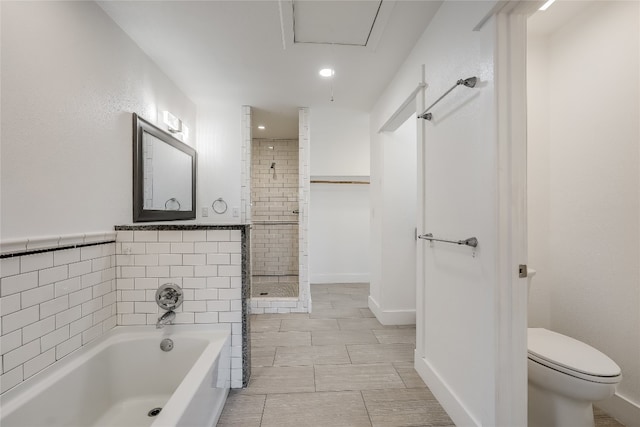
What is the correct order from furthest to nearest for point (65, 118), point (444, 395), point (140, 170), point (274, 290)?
point (274, 290) → point (140, 170) → point (444, 395) → point (65, 118)

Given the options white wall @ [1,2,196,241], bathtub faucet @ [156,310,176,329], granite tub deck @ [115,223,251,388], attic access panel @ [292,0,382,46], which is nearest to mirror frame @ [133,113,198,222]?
white wall @ [1,2,196,241]

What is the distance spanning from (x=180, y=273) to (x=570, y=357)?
6.90 feet

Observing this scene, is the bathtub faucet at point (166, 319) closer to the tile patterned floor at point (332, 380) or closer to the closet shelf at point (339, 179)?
the tile patterned floor at point (332, 380)

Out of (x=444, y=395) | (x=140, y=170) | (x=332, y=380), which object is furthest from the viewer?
(x=140, y=170)

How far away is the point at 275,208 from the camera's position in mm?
4590

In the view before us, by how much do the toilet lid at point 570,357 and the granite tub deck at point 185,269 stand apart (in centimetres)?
162

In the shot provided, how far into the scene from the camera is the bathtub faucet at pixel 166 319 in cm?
164

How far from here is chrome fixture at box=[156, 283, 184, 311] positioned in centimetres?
170

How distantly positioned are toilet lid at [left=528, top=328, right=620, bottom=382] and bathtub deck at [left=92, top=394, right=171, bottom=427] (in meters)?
1.96

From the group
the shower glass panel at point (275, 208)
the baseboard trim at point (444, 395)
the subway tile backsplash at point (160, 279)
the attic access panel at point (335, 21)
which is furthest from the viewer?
the shower glass panel at point (275, 208)

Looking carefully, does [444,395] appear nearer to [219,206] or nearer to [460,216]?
[460,216]

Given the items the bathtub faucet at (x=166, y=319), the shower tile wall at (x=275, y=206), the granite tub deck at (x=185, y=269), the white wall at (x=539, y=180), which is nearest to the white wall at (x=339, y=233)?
the shower tile wall at (x=275, y=206)

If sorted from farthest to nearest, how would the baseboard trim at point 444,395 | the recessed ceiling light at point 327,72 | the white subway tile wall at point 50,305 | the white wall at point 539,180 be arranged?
the recessed ceiling light at point 327,72, the white wall at point 539,180, the baseboard trim at point 444,395, the white subway tile wall at point 50,305

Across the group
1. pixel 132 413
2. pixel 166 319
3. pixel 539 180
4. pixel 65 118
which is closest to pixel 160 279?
pixel 166 319
